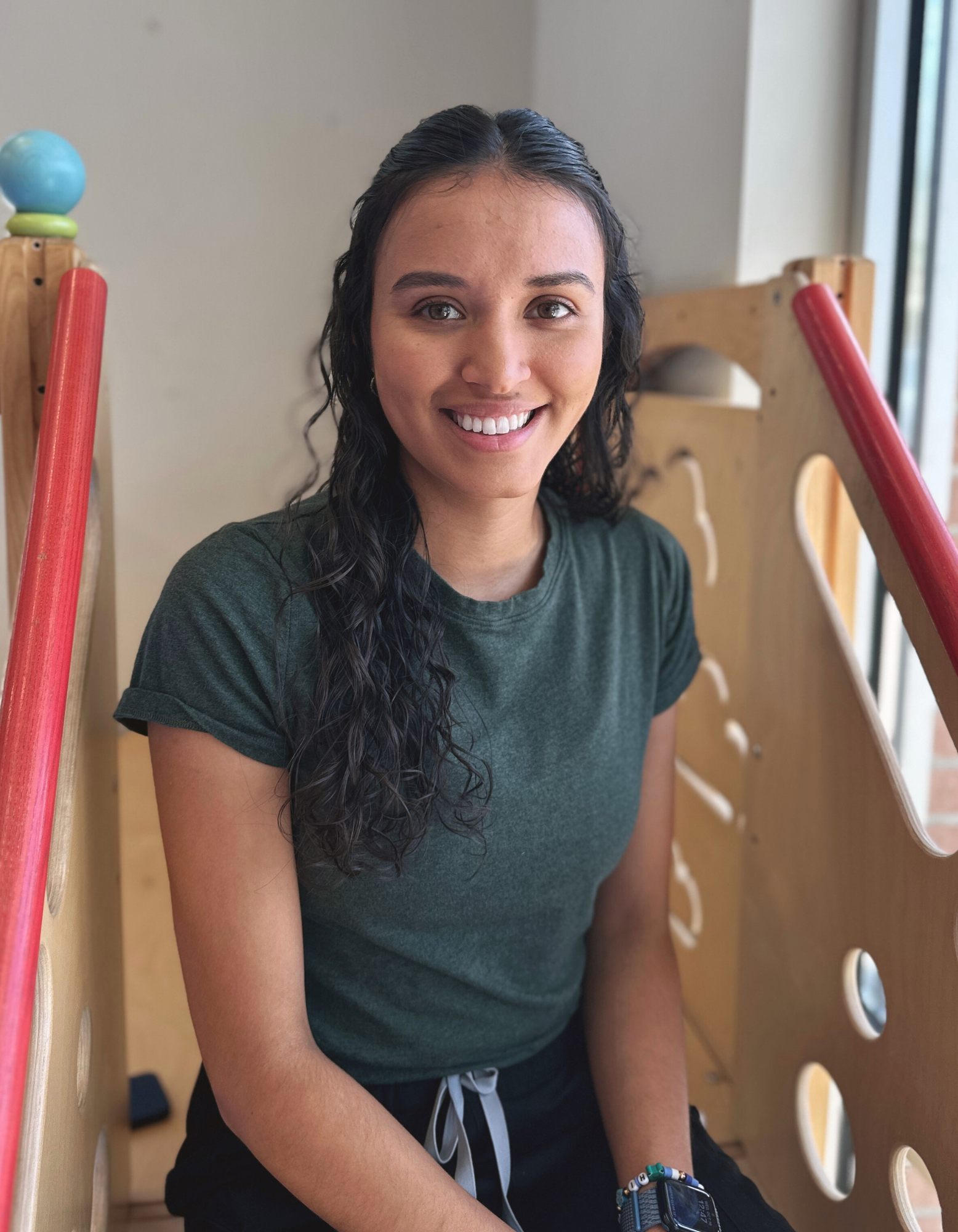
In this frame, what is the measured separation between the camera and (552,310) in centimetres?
93

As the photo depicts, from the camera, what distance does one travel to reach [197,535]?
2852mm

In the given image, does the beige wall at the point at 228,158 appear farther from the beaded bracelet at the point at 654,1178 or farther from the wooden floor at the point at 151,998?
the beaded bracelet at the point at 654,1178

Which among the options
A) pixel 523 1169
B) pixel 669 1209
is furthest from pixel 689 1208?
pixel 523 1169

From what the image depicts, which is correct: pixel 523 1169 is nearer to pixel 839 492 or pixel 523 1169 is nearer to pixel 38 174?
pixel 839 492

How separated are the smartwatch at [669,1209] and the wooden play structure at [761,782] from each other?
19cm

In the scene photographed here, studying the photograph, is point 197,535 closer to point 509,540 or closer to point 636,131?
point 636,131

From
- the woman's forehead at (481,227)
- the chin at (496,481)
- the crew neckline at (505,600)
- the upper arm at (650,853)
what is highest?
the woman's forehead at (481,227)

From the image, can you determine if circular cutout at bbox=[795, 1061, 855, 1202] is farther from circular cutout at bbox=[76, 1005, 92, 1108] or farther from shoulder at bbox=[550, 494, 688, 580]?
Answer: circular cutout at bbox=[76, 1005, 92, 1108]

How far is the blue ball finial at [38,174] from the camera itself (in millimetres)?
1077

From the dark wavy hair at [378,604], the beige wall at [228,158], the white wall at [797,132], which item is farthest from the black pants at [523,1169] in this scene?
the beige wall at [228,158]

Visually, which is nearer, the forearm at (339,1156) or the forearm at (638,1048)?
the forearm at (339,1156)

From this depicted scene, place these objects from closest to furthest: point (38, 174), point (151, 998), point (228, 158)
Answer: point (38, 174)
point (151, 998)
point (228, 158)

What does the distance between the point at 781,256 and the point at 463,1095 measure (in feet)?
3.99

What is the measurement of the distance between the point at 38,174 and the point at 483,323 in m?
0.50
